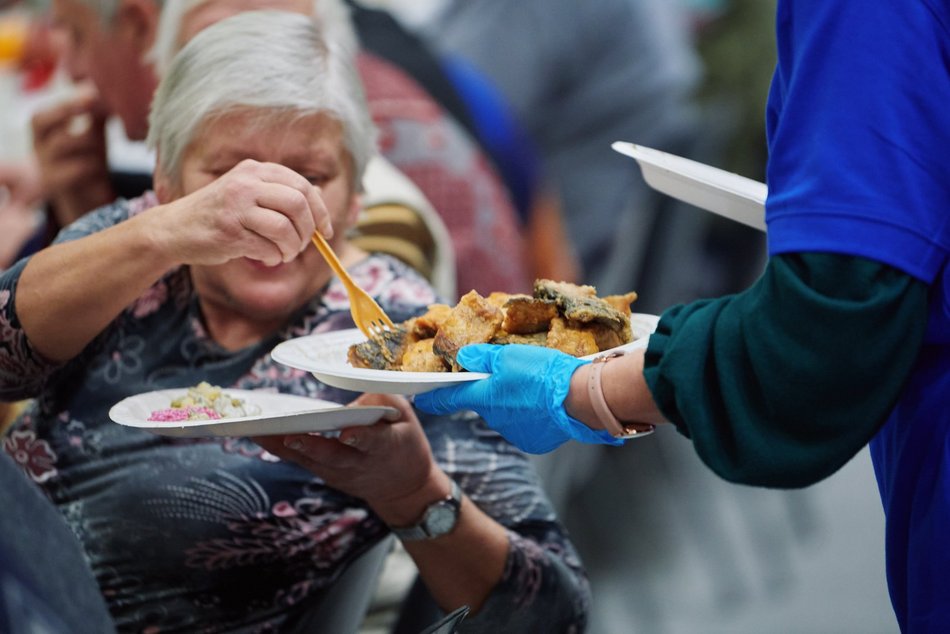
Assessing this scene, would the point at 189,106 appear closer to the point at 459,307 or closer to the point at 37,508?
the point at 459,307

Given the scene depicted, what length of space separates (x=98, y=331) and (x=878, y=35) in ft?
3.35

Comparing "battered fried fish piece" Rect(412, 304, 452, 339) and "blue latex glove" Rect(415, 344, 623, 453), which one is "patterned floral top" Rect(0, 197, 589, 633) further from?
"blue latex glove" Rect(415, 344, 623, 453)

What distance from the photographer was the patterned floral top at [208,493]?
1.47 metres

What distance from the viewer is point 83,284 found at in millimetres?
1398

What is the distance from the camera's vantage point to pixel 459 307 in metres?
1.29

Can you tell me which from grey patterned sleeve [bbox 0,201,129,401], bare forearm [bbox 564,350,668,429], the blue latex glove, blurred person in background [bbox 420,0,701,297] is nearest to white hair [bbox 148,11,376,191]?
grey patterned sleeve [bbox 0,201,129,401]

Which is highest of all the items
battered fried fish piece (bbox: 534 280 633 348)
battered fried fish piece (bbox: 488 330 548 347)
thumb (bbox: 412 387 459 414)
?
battered fried fish piece (bbox: 534 280 633 348)

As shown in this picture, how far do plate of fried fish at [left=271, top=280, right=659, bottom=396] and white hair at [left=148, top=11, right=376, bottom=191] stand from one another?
1.17ft

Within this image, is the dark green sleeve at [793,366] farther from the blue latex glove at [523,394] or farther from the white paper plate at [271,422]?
the white paper plate at [271,422]

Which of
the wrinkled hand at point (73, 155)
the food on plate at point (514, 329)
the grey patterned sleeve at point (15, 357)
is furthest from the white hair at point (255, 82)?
the wrinkled hand at point (73, 155)

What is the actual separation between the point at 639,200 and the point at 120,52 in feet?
5.06

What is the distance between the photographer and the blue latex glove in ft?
3.70

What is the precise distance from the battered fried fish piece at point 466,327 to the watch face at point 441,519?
255 mm

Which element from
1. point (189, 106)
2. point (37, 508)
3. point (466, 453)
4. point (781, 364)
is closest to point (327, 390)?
point (466, 453)
